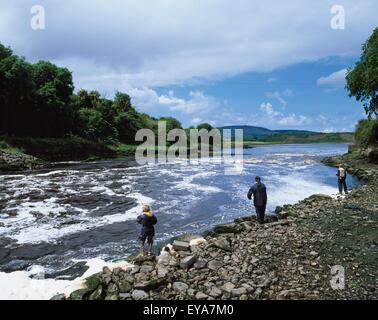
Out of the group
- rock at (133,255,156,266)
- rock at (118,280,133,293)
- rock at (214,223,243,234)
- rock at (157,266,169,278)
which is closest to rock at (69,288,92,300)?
rock at (118,280,133,293)

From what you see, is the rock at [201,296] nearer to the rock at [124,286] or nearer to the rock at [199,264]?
the rock at [199,264]

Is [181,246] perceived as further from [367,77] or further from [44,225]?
[367,77]

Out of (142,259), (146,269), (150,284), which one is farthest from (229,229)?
(150,284)

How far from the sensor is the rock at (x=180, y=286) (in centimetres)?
1028

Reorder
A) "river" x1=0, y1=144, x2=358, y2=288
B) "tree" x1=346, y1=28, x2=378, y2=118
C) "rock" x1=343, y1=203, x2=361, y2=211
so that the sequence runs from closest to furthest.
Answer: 1. "river" x1=0, y1=144, x2=358, y2=288
2. "rock" x1=343, y1=203, x2=361, y2=211
3. "tree" x1=346, y1=28, x2=378, y2=118

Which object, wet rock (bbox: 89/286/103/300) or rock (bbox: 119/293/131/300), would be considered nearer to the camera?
rock (bbox: 119/293/131/300)

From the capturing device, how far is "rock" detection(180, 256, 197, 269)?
38.2ft

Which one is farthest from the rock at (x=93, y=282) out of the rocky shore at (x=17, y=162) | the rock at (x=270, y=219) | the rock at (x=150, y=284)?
the rocky shore at (x=17, y=162)

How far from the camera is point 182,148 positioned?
110 m

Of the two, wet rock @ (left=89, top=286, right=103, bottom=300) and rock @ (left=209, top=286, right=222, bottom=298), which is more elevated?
rock @ (left=209, top=286, right=222, bottom=298)

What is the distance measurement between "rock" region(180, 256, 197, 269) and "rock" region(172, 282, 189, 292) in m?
1.10

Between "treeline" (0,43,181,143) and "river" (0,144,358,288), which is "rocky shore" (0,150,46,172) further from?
"treeline" (0,43,181,143)

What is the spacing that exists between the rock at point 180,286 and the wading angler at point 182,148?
53.3m

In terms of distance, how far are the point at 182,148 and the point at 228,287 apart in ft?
327
